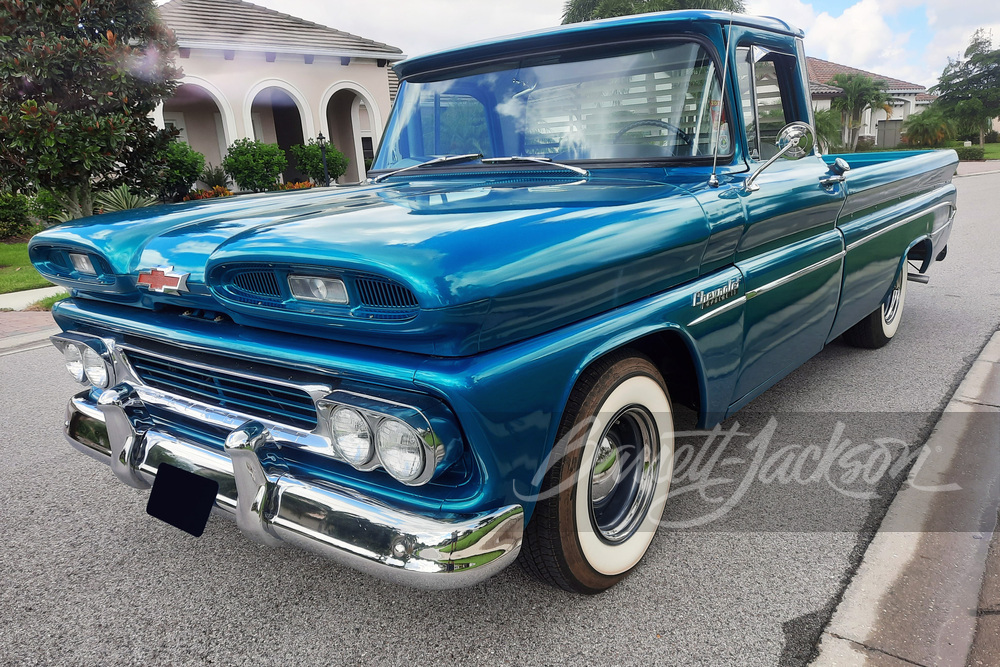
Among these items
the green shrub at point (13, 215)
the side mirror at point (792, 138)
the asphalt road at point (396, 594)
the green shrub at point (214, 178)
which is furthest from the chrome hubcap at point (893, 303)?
the green shrub at point (13, 215)

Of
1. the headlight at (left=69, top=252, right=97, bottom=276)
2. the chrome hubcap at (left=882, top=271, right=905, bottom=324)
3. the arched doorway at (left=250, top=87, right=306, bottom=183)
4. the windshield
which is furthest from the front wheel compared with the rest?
the arched doorway at (left=250, top=87, right=306, bottom=183)

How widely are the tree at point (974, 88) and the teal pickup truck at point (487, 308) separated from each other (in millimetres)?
54328

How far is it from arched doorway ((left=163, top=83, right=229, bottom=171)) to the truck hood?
52.2ft

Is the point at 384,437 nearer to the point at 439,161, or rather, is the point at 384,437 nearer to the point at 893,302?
the point at 439,161

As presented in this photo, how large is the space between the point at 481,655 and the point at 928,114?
46734 millimetres

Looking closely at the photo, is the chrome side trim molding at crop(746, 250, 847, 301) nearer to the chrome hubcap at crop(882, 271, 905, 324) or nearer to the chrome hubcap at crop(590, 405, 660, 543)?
the chrome hubcap at crop(590, 405, 660, 543)

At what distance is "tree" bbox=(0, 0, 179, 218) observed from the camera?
6.77m

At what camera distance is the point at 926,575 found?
7.19 ft

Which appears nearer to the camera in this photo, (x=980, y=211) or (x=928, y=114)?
(x=980, y=211)

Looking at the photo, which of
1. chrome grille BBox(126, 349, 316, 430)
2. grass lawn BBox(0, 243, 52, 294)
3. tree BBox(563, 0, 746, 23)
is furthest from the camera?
tree BBox(563, 0, 746, 23)

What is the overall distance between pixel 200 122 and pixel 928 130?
38622 millimetres

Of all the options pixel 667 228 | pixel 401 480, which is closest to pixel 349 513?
pixel 401 480

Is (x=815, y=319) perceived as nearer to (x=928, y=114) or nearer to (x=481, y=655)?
(x=481, y=655)

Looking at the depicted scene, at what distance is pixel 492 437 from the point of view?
5.31 feet
